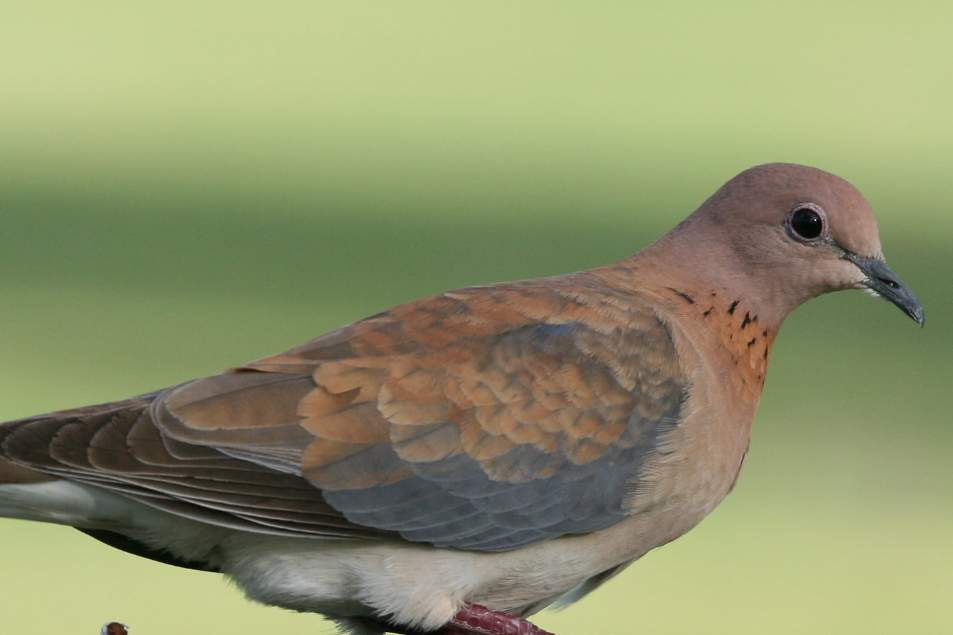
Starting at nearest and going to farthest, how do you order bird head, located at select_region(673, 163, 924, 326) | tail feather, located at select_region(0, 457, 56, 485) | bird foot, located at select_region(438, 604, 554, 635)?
tail feather, located at select_region(0, 457, 56, 485) < bird foot, located at select_region(438, 604, 554, 635) < bird head, located at select_region(673, 163, 924, 326)

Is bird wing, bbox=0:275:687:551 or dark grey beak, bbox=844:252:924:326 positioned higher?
dark grey beak, bbox=844:252:924:326

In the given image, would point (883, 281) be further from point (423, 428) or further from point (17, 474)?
point (17, 474)

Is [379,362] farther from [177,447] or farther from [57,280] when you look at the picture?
[57,280]

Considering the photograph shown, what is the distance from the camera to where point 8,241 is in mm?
10383

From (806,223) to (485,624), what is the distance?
1156 millimetres

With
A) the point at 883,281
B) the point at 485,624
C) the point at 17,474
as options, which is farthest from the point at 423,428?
the point at 883,281

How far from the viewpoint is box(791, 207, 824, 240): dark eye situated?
14.5 ft

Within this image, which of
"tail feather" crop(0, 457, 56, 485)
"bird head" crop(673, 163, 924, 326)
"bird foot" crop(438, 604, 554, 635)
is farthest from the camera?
"bird head" crop(673, 163, 924, 326)

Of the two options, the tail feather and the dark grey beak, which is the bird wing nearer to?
the tail feather

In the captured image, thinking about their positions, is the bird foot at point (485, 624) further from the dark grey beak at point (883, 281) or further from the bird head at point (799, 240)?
the dark grey beak at point (883, 281)

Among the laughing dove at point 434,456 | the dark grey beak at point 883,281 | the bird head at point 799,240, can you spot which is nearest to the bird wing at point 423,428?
the laughing dove at point 434,456

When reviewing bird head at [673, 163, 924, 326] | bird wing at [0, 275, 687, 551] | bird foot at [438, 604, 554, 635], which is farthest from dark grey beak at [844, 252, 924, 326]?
bird foot at [438, 604, 554, 635]

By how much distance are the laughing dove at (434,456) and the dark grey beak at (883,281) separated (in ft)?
0.26

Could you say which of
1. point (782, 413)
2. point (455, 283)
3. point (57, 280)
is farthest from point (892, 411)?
point (57, 280)
